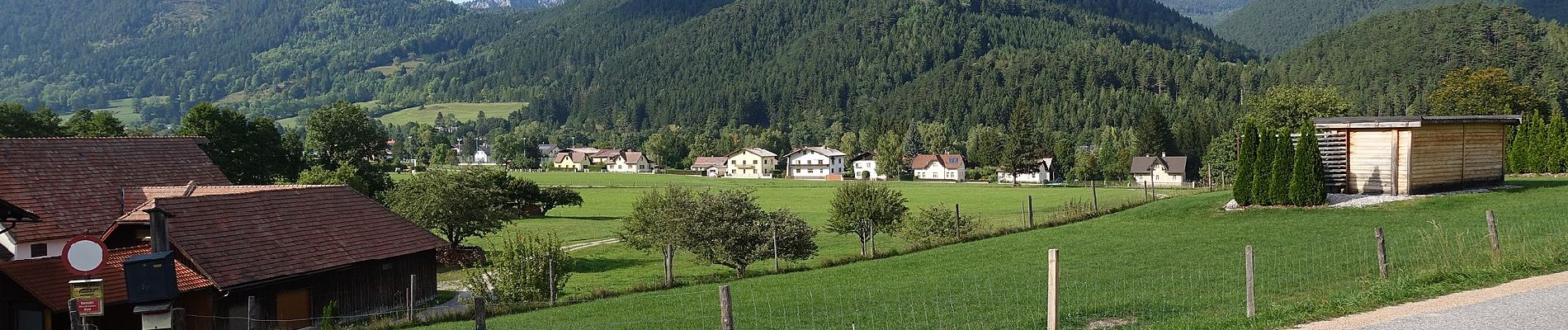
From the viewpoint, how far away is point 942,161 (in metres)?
123

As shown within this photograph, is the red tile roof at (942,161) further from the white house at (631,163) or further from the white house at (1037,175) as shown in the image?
the white house at (631,163)

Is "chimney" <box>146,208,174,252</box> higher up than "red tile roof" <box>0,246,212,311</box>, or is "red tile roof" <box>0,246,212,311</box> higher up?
"chimney" <box>146,208,174,252</box>

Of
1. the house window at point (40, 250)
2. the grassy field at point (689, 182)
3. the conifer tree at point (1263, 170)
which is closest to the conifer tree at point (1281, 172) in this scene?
the conifer tree at point (1263, 170)

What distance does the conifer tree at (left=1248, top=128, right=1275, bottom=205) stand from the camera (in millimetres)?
31484

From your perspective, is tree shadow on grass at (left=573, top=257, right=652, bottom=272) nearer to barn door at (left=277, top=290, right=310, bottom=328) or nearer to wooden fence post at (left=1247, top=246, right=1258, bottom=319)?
barn door at (left=277, top=290, right=310, bottom=328)

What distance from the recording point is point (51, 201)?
26.7m

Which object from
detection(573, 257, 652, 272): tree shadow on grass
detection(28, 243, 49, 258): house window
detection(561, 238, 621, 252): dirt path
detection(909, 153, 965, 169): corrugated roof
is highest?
detection(909, 153, 965, 169): corrugated roof

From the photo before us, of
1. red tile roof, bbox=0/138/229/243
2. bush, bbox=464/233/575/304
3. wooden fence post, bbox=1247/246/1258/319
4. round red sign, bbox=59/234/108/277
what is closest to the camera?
round red sign, bbox=59/234/108/277

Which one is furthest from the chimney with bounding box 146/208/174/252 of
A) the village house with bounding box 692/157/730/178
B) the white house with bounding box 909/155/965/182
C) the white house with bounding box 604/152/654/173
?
the white house with bounding box 604/152/654/173

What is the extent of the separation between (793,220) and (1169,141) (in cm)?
10001

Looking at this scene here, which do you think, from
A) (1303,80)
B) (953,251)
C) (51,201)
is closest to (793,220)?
(953,251)

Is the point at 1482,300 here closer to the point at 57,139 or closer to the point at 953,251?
the point at 953,251

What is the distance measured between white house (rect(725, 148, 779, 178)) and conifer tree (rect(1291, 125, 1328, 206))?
114444 mm

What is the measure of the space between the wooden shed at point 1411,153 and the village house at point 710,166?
375ft
